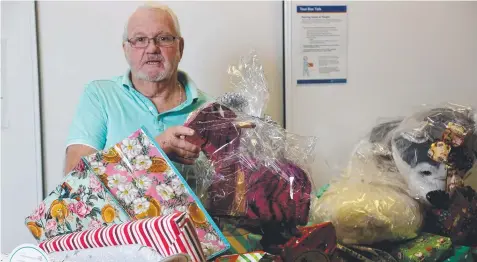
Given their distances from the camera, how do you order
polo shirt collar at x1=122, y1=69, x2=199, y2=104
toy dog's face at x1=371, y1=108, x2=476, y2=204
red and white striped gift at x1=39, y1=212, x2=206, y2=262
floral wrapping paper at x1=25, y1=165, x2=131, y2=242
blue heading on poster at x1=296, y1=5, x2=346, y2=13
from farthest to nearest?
blue heading on poster at x1=296, y1=5, x2=346, y2=13 < polo shirt collar at x1=122, y1=69, x2=199, y2=104 < toy dog's face at x1=371, y1=108, x2=476, y2=204 < floral wrapping paper at x1=25, y1=165, x2=131, y2=242 < red and white striped gift at x1=39, y1=212, x2=206, y2=262

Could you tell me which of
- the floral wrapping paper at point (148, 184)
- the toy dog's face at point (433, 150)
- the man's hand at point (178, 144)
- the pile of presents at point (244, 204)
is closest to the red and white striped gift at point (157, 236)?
the pile of presents at point (244, 204)

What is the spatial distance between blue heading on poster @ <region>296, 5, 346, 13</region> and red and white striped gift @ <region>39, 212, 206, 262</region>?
5.02 ft

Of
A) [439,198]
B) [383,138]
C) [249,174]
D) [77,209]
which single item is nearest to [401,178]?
[439,198]

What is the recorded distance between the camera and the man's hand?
3.09 ft

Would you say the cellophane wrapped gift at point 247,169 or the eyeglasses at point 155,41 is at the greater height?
the eyeglasses at point 155,41

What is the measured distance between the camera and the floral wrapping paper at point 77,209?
2.72 feet

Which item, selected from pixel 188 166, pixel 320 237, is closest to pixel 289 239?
pixel 320 237

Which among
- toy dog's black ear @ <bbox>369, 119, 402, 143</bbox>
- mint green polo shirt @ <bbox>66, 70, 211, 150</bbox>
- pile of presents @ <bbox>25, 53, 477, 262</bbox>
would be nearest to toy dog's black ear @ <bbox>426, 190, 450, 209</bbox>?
pile of presents @ <bbox>25, 53, 477, 262</bbox>

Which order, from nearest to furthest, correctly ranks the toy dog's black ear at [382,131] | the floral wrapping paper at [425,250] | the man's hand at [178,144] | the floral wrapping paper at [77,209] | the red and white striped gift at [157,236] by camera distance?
the red and white striped gift at [157,236], the floral wrapping paper at [77,209], the man's hand at [178,144], the floral wrapping paper at [425,250], the toy dog's black ear at [382,131]

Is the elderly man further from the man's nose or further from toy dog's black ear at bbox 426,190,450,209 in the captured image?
toy dog's black ear at bbox 426,190,450,209

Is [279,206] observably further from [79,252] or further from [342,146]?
[342,146]

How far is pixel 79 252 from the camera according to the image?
0.72 m

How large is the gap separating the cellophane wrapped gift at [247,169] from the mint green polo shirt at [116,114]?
1.09 ft

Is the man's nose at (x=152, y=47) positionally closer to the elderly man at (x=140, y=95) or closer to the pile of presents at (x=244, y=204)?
the elderly man at (x=140, y=95)
